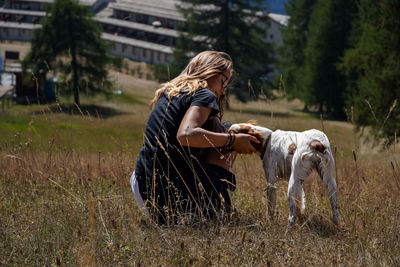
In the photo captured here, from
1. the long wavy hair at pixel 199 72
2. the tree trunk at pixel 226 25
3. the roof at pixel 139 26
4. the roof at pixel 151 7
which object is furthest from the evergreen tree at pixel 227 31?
the long wavy hair at pixel 199 72

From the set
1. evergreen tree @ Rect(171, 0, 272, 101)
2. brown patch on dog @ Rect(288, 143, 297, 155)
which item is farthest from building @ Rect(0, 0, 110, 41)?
brown patch on dog @ Rect(288, 143, 297, 155)

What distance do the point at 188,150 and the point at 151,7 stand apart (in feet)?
217

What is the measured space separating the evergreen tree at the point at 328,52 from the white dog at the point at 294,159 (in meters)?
45.2

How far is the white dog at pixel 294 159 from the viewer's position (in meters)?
4.58

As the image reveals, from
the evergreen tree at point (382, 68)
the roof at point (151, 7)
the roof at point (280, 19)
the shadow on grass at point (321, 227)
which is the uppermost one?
the shadow on grass at point (321, 227)

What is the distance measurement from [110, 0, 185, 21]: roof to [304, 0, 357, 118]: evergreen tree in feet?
67.4

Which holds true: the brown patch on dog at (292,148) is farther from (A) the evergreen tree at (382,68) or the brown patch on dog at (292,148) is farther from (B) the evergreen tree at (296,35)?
(B) the evergreen tree at (296,35)

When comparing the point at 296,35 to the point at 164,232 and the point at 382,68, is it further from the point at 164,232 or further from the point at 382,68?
the point at 164,232

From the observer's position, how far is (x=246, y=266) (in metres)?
3.32

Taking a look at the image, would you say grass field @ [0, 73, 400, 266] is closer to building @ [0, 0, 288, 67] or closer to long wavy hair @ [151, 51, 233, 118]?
long wavy hair @ [151, 51, 233, 118]

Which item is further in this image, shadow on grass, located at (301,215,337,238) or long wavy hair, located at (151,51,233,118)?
long wavy hair, located at (151,51,233,118)

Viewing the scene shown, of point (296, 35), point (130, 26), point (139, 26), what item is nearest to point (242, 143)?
point (296, 35)

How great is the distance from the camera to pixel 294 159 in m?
4.71

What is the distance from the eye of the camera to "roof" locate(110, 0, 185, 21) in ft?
217
